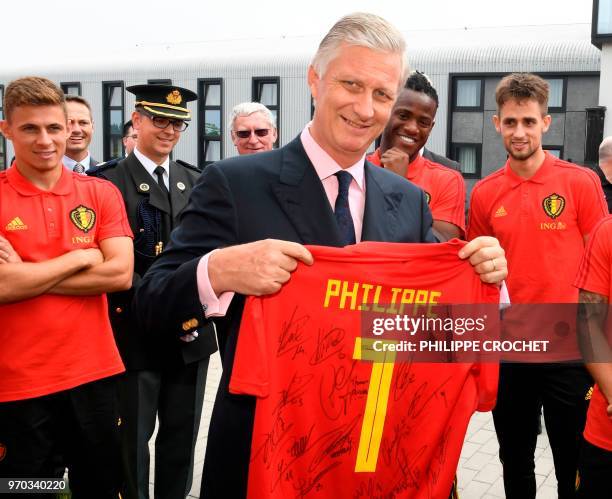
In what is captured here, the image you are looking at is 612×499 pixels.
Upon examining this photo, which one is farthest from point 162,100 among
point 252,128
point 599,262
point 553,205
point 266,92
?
point 266,92

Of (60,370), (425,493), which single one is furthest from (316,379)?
(60,370)

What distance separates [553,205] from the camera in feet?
12.4

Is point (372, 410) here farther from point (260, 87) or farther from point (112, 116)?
point (112, 116)

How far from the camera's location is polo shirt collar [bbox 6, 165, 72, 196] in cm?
323

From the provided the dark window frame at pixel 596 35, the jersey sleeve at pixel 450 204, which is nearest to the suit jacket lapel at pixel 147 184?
the jersey sleeve at pixel 450 204

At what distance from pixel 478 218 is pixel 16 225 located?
269 centimetres

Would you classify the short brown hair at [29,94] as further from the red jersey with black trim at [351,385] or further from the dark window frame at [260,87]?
the dark window frame at [260,87]

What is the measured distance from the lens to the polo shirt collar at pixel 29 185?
127 inches

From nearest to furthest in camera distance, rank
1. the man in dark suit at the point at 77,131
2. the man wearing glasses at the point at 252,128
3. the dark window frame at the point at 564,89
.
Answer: the man wearing glasses at the point at 252,128, the man in dark suit at the point at 77,131, the dark window frame at the point at 564,89

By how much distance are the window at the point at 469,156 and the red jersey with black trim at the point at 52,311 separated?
1756cm

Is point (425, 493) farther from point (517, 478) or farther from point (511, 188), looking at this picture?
point (511, 188)

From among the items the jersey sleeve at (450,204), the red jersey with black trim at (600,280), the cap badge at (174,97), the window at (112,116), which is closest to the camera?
the red jersey with black trim at (600,280)

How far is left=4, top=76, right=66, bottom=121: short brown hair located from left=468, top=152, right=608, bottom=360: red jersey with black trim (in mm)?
2642

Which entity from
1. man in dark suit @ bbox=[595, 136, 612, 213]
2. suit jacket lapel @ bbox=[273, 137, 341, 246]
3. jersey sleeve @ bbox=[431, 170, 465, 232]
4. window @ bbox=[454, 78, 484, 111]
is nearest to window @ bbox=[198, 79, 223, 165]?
window @ bbox=[454, 78, 484, 111]
